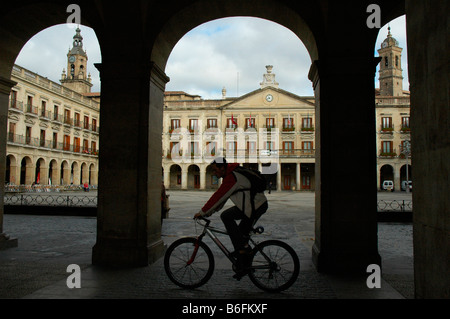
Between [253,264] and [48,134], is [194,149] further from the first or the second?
[253,264]

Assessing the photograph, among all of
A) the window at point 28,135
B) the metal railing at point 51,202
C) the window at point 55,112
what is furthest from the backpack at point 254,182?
the window at point 55,112

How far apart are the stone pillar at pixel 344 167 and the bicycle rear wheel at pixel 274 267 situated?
127cm

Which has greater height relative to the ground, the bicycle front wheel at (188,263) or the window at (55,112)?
the window at (55,112)

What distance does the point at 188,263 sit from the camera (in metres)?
4.62

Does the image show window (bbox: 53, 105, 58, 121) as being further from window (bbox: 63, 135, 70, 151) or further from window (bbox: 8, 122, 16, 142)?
window (bbox: 8, 122, 16, 142)

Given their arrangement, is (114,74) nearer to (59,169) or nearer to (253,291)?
(253,291)

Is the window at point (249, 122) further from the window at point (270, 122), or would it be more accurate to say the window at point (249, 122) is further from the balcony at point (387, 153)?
the balcony at point (387, 153)

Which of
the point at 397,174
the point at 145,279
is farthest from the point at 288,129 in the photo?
the point at 145,279

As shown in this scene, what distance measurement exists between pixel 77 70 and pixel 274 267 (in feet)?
226

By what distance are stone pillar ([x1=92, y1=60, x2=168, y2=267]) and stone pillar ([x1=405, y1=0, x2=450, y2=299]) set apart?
4210mm

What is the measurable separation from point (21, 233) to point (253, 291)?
736 cm

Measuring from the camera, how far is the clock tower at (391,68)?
70.3 m

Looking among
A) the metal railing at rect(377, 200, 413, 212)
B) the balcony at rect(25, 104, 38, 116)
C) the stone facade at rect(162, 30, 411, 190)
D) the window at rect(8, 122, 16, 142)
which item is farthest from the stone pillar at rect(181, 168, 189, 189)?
the metal railing at rect(377, 200, 413, 212)
